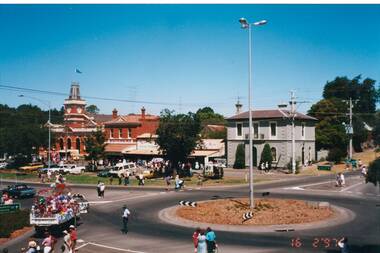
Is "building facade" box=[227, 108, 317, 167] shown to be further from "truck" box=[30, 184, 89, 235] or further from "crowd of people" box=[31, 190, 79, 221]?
"crowd of people" box=[31, 190, 79, 221]

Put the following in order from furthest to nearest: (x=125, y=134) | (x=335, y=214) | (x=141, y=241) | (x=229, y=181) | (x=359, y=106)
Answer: (x=359, y=106), (x=125, y=134), (x=229, y=181), (x=335, y=214), (x=141, y=241)

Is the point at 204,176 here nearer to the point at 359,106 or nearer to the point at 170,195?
the point at 170,195

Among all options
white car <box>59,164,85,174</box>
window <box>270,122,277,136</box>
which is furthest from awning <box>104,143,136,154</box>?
window <box>270,122,277,136</box>

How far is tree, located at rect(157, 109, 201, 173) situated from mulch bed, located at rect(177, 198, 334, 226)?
755 inches

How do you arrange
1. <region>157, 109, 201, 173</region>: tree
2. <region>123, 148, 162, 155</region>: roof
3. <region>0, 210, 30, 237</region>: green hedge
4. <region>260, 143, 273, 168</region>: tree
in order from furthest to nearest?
<region>123, 148, 162, 155</region>: roof → <region>260, 143, 273, 168</region>: tree → <region>157, 109, 201, 173</region>: tree → <region>0, 210, 30, 237</region>: green hedge

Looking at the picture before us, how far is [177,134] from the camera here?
49781 millimetres

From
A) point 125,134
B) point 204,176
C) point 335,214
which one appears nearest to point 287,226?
point 335,214

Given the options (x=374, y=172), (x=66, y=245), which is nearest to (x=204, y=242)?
(x=66, y=245)

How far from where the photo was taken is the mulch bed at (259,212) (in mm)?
24453

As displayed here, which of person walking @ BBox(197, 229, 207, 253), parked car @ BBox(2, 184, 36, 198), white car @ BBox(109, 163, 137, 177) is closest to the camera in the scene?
person walking @ BBox(197, 229, 207, 253)

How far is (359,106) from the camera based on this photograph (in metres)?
88.1

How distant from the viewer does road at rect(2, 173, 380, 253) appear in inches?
759

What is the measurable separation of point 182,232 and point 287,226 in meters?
5.83

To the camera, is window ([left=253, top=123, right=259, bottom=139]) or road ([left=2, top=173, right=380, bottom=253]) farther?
window ([left=253, top=123, right=259, bottom=139])
